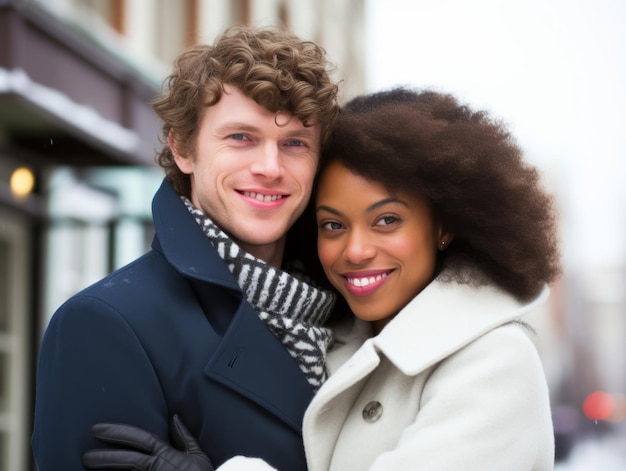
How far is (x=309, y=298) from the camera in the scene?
11.2ft

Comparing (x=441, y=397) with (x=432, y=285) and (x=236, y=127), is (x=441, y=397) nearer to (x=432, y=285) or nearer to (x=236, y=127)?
(x=432, y=285)

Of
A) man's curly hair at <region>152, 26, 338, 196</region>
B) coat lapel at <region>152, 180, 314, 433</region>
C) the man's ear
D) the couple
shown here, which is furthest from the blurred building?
coat lapel at <region>152, 180, 314, 433</region>

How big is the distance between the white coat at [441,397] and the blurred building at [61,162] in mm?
4929

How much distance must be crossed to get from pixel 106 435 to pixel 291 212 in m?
1.06

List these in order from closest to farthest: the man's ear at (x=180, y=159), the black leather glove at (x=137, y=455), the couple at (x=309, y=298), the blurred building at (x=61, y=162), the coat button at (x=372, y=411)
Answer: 1. the black leather glove at (x=137, y=455)
2. the couple at (x=309, y=298)
3. the coat button at (x=372, y=411)
4. the man's ear at (x=180, y=159)
5. the blurred building at (x=61, y=162)

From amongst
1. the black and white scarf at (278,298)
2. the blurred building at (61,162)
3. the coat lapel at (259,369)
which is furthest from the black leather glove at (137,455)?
the blurred building at (61,162)

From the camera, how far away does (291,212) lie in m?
3.47

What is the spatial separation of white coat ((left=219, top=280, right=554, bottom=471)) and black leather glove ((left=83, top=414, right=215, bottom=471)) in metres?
0.12

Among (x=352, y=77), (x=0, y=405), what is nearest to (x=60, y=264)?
(x=0, y=405)

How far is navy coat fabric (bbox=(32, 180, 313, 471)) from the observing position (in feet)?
9.53

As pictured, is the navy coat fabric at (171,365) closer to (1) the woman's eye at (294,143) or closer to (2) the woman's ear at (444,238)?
(1) the woman's eye at (294,143)

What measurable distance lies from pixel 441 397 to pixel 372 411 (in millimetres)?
363

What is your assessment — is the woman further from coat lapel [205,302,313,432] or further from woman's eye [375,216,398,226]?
Answer: coat lapel [205,302,313,432]

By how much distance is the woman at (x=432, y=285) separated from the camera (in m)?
2.90
